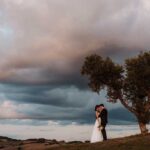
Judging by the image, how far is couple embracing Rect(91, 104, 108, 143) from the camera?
4248cm

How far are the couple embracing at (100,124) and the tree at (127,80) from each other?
14525 mm

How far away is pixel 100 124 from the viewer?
42812 millimetres

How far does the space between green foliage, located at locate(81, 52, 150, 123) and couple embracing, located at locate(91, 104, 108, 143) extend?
14601mm

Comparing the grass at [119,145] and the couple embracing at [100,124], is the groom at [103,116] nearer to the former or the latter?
the couple embracing at [100,124]

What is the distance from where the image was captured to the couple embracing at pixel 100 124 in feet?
139

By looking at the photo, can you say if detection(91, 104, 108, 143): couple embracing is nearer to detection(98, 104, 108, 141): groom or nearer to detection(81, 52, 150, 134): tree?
detection(98, 104, 108, 141): groom

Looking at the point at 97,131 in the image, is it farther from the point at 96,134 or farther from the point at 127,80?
the point at 127,80

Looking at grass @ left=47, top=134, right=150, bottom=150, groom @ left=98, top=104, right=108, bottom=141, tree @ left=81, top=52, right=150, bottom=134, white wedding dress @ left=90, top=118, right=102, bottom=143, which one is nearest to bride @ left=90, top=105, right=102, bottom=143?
white wedding dress @ left=90, top=118, right=102, bottom=143

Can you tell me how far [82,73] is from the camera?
59531mm

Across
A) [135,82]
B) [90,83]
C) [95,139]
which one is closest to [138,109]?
[135,82]

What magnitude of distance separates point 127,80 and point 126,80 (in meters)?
0.24

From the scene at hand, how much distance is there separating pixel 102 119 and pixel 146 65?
57.8 ft

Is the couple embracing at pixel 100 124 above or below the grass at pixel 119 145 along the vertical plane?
above

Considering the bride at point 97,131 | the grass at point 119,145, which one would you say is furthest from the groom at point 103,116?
the grass at point 119,145
